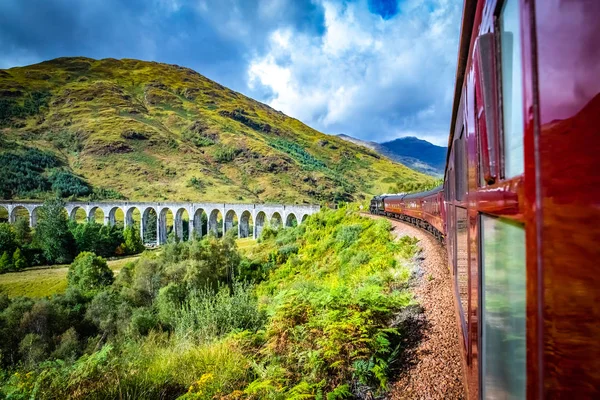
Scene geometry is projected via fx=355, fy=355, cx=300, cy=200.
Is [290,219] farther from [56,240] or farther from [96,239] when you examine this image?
[56,240]

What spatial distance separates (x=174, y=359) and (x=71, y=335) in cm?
1227

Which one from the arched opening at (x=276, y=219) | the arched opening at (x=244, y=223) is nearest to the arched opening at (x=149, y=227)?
the arched opening at (x=244, y=223)

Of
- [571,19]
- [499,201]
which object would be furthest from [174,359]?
[571,19]

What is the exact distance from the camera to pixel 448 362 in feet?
13.9

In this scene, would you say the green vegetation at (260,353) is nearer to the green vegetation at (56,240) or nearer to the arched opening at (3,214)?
the green vegetation at (56,240)

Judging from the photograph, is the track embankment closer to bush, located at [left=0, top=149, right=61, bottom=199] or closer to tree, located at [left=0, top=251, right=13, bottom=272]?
tree, located at [left=0, top=251, right=13, bottom=272]

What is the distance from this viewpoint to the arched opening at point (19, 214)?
204ft

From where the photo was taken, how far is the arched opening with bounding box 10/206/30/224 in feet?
204

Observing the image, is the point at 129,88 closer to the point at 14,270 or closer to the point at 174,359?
the point at 14,270

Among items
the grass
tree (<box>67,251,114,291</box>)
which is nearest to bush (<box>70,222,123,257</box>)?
the grass

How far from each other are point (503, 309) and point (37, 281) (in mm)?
44933

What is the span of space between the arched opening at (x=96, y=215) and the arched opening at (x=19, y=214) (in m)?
11.3

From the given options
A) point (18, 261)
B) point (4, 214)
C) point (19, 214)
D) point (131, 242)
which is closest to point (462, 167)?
point (18, 261)

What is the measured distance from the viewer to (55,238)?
46.5 meters
